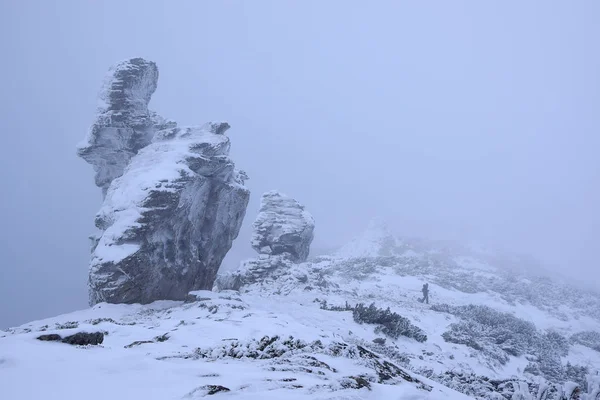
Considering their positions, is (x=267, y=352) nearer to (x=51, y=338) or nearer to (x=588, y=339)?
(x=51, y=338)

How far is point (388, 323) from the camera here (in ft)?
42.4

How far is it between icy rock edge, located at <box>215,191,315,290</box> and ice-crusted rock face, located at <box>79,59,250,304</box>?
13.4 ft

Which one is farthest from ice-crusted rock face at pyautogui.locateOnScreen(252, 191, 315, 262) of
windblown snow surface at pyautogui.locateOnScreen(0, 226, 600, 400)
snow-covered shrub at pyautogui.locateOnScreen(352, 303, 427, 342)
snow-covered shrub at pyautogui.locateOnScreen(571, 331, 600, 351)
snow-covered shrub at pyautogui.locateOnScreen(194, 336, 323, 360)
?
snow-covered shrub at pyautogui.locateOnScreen(194, 336, 323, 360)

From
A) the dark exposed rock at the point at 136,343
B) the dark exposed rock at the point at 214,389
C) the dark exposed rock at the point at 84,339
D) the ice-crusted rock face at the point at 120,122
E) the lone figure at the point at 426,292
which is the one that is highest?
the ice-crusted rock face at the point at 120,122

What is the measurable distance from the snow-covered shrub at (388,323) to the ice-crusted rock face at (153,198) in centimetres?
841

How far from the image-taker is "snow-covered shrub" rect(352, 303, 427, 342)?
12.4 m

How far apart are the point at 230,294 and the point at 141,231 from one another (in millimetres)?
5035

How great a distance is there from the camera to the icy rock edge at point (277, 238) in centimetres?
2242

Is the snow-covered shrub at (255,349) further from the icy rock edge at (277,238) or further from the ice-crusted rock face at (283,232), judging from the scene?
the ice-crusted rock face at (283,232)

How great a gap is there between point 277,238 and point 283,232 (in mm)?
624

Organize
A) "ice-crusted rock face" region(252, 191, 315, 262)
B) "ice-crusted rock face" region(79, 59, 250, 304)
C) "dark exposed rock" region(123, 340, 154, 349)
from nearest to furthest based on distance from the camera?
"dark exposed rock" region(123, 340, 154, 349) → "ice-crusted rock face" region(79, 59, 250, 304) → "ice-crusted rock face" region(252, 191, 315, 262)

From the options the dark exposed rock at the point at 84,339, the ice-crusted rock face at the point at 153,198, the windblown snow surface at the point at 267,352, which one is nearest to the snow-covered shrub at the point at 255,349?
the windblown snow surface at the point at 267,352

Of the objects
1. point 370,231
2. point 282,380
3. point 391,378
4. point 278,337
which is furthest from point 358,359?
point 370,231

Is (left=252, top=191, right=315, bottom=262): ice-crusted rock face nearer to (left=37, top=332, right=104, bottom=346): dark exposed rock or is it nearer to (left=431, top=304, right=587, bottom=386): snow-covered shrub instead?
(left=431, top=304, right=587, bottom=386): snow-covered shrub
